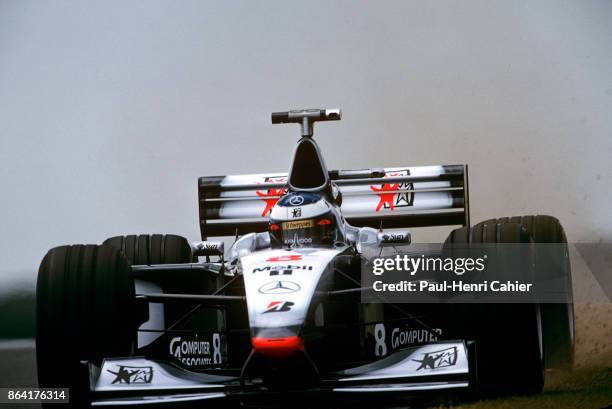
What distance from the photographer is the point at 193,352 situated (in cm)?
502

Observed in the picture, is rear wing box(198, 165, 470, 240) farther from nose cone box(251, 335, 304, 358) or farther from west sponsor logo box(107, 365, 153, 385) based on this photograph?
nose cone box(251, 335, 304, 358)

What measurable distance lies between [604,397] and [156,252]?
274 centimetres

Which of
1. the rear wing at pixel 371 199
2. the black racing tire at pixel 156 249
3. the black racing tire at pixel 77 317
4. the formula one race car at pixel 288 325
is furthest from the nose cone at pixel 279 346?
the rear wing at pixel 371 199

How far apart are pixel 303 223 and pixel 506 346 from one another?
51.7 inches

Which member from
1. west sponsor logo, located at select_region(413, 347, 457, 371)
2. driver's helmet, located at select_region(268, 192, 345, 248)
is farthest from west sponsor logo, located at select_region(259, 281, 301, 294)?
driver's helmet, located at select_region(268, 192, 345, 248)

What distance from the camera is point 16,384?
6727 millimetres

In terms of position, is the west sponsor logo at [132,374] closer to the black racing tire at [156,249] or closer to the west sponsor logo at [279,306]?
the west sponsor logo at [279,306]

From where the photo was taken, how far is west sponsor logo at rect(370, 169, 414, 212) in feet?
20.9

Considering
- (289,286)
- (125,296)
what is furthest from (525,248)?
(125,296)

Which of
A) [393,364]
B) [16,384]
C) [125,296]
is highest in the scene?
[125,296]

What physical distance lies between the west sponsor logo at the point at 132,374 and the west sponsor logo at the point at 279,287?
1.96ft

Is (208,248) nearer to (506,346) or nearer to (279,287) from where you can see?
(279,287)

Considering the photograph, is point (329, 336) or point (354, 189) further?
point (354, 189)

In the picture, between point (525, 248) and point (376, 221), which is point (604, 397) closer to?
point (525, 248)
